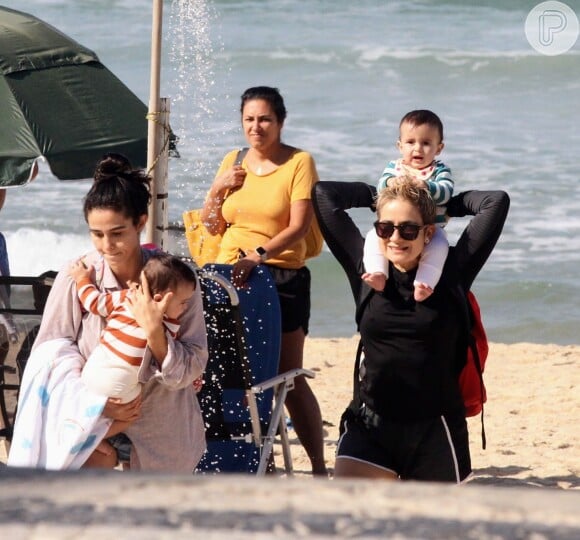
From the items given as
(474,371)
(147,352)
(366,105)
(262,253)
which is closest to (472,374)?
(474,371)

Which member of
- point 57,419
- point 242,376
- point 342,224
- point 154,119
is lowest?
point 242,376

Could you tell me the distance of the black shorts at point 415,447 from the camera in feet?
12.3

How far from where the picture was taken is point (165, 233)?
212 inches

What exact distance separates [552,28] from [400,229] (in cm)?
2621

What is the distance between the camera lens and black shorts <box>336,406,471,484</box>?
3.75 meters

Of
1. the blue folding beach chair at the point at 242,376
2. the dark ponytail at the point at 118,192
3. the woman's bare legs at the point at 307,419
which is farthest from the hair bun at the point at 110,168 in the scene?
the woman's bare legs at the point at 307,419

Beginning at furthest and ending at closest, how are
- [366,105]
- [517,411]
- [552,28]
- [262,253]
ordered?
[552,28], [366,105], [517,411], [262,253]

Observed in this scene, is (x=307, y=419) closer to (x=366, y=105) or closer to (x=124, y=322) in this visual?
(x=124, y=322)

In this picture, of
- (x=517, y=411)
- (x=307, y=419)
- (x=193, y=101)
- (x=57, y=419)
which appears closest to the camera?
(x=57, y=419)

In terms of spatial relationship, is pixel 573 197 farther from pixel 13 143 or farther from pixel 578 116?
pixel 13 143

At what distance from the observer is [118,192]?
12.3ft

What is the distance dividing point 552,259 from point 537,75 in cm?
958

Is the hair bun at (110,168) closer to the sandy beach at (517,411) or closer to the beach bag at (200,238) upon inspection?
the beach bag at (200,238)

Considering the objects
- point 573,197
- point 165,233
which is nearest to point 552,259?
point 573,197
